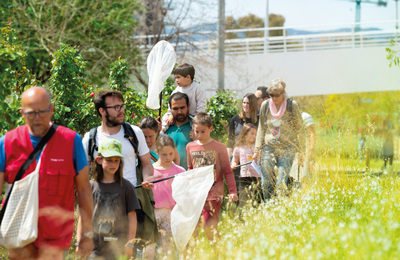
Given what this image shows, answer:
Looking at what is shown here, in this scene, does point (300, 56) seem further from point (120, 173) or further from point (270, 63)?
point (120, 173)

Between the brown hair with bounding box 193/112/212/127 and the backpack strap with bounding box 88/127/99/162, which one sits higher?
the brown hair with bounding box 193/112/212/127

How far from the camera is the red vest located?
12.6ft

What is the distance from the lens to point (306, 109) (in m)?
8.39

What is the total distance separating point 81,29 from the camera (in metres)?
19.2

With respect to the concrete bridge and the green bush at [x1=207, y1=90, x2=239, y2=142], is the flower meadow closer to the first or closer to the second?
the green bush at [x1=207, y1=90, x2=239, y2=142]

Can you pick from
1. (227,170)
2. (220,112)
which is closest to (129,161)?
(227,170)

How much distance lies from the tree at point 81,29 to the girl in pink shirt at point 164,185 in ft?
38.4

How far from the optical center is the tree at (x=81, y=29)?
1761 cm

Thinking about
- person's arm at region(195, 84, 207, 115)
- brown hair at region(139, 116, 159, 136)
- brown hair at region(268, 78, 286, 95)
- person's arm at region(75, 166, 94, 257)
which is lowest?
person's arm at region(75, 166, 94, 257)

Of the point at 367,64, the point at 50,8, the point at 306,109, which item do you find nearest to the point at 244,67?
the point at 367,64

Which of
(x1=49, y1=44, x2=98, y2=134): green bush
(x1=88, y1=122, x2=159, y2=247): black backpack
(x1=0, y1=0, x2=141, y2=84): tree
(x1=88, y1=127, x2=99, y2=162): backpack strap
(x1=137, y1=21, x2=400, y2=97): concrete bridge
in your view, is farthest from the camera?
(x1=137, y1=21, x2=400, y2=97): concrete bridge

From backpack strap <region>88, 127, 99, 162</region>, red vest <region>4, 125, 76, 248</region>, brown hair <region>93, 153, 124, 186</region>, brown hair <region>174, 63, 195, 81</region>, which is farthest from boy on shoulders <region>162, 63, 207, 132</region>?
red vest <region>4, 125, 76, 248</region>

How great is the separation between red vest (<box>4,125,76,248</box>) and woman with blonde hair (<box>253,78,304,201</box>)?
3799 millimetres

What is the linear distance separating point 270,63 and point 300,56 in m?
1.28
